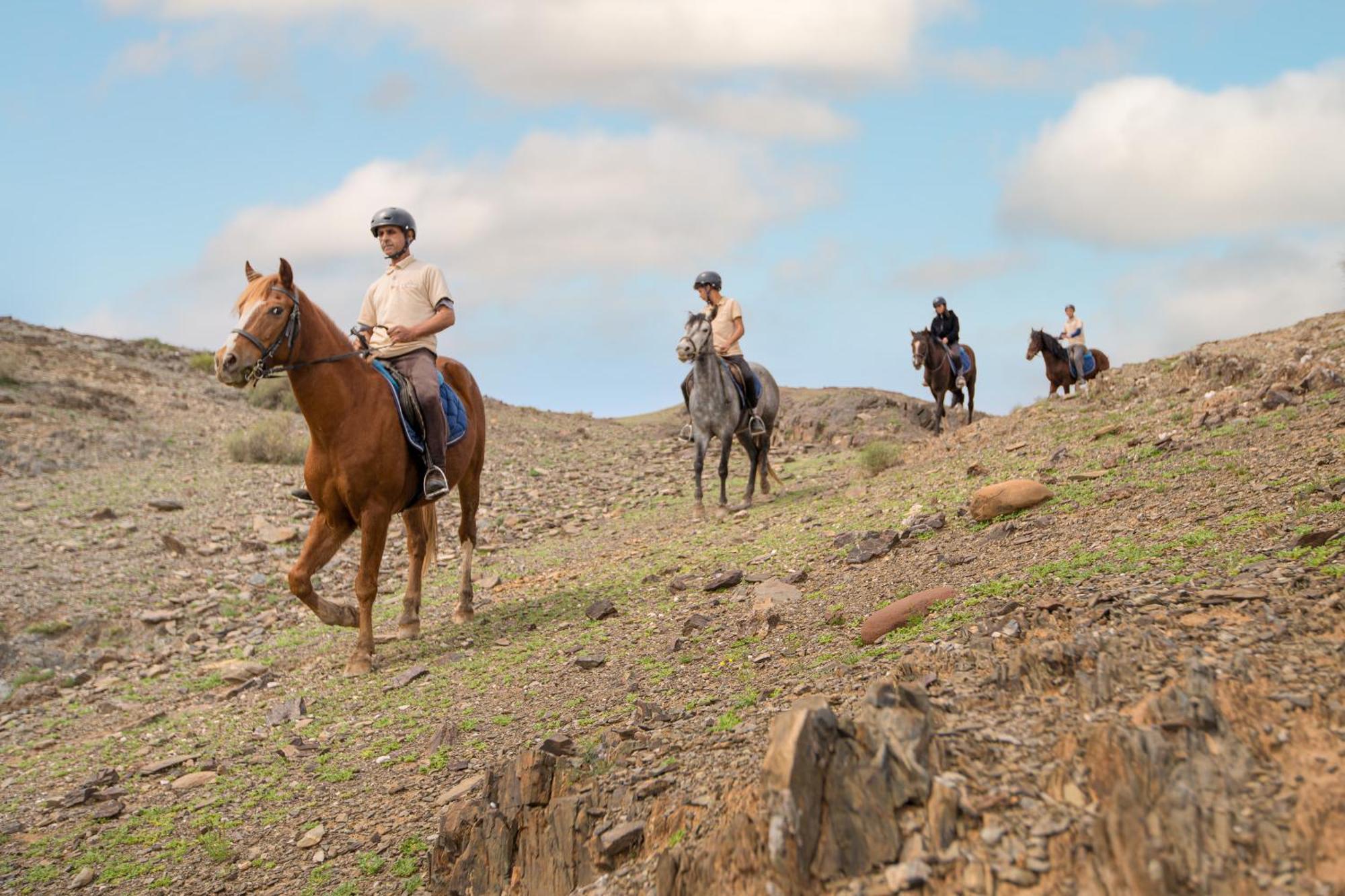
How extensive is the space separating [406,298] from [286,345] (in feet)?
4.69

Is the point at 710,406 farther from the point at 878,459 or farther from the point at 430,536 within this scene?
the point at 430,536

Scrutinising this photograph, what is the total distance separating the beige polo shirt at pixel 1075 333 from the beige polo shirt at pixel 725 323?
443 inches

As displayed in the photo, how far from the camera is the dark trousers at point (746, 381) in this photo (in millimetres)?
15055

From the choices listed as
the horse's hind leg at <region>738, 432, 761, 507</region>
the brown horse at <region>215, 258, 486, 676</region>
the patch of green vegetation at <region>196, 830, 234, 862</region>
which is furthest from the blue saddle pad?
the horse's hind leg at <region>738, 432, 761, 507</region>

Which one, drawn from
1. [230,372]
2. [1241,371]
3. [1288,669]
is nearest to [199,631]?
[230,372]

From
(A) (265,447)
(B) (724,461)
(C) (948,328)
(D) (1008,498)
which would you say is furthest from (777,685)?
(C) (948,328)

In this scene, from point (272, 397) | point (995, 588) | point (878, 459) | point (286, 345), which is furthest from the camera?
point (272, 397)

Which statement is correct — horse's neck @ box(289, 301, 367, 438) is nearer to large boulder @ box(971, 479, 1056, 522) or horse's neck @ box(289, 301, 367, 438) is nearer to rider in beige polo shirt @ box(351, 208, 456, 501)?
rider in beige polo shirt @ box(351, 208, 456, 501)

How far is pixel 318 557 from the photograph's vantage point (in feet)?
29.4

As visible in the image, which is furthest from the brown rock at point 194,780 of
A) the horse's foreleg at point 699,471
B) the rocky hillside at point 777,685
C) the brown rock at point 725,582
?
the horse's foreleg at point 699,471

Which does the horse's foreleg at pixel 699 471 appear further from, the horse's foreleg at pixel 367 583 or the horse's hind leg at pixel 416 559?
the horse's foreleg at pixel 367 583

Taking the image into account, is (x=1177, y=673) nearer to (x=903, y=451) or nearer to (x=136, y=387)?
(x=903, y=451)

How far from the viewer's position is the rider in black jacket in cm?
2248

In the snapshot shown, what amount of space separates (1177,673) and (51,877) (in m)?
5.81
